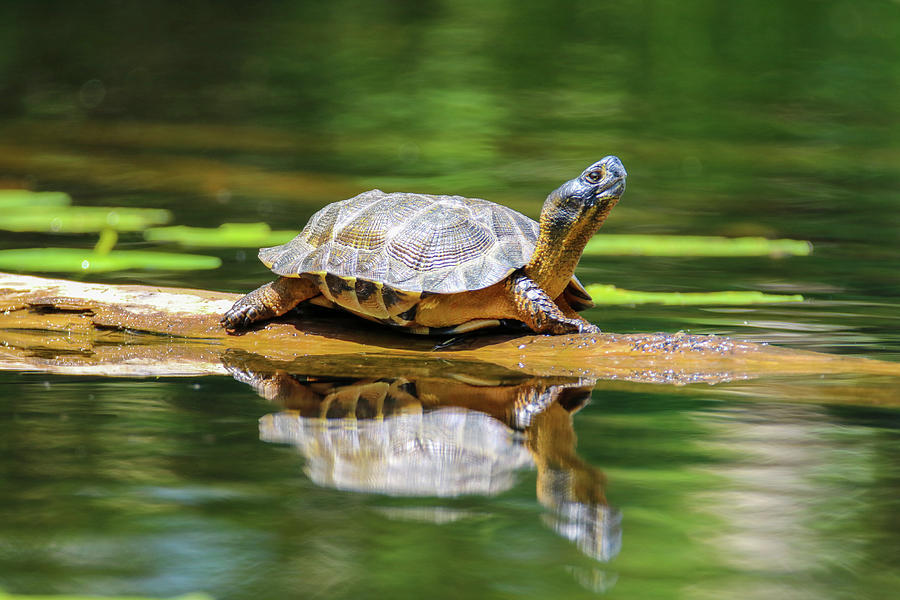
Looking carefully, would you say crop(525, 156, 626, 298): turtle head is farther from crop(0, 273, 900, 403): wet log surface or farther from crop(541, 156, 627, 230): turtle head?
crop(0, 273, 900, 403): wet log surface

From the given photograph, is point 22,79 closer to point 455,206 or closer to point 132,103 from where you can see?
point 132,103

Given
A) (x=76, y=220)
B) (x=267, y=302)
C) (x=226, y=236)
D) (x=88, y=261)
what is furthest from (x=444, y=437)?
(x=76, y=220)

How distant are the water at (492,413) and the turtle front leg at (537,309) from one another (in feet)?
0.94

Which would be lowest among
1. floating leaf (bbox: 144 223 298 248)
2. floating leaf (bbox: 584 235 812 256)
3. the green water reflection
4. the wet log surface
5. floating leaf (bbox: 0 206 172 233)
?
the green water reflection

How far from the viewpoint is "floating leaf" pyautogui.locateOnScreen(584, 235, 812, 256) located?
6.67 metres

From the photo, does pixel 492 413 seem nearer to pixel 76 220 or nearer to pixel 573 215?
pixel 573 215

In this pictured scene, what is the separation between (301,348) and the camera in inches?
167

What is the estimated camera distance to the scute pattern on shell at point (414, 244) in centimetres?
399

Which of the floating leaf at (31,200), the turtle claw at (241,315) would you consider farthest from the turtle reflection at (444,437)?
the floating leaf at (31,200)

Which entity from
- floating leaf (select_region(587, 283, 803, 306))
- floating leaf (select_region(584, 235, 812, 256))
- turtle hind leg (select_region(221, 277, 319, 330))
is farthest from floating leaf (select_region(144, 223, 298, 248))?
turtle hind leg (select_region(221, 277, 319, 330))

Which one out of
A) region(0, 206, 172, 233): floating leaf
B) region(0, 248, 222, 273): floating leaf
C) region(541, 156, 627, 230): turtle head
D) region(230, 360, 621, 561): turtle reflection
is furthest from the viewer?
region(0, 206, 172, 233): floating leaf

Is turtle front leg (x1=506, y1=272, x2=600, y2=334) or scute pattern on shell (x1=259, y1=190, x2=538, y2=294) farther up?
scute pattern on shell (x1=259, y1=190, x2=538, y2=294)

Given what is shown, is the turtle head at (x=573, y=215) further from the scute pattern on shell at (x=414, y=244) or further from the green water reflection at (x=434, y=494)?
the green water reflection at (x=434, y=494)

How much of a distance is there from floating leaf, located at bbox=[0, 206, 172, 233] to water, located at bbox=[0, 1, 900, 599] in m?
0.28
